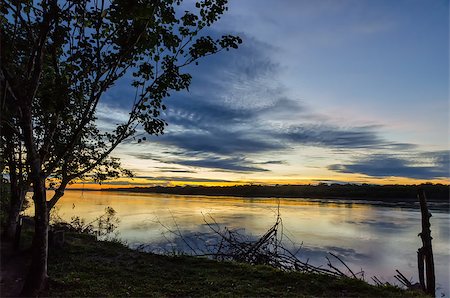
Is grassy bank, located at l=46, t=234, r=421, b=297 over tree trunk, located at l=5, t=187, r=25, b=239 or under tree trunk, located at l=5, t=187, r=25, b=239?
under

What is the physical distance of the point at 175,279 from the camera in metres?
12.3

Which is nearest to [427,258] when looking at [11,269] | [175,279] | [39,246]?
[175,279]

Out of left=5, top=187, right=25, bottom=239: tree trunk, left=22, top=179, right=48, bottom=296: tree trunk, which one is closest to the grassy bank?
left=22, top=179, right=48, bottom=296: tree trunk

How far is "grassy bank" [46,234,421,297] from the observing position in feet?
35.2

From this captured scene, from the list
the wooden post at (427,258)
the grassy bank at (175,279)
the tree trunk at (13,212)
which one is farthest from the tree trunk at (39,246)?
the wooden post at (427,258)

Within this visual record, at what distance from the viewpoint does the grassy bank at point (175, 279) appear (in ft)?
35.2

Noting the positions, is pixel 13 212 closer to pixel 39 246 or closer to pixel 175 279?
pixel 39 246

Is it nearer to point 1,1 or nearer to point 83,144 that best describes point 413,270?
point 83,144

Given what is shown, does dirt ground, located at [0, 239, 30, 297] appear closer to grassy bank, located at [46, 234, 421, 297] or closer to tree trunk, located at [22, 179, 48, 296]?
tree trunk, located at [22, 179, 48, 296]

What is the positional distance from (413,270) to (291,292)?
48.4 ft

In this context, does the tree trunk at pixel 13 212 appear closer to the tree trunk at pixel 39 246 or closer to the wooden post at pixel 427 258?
the tree trunk at pixel 39 246

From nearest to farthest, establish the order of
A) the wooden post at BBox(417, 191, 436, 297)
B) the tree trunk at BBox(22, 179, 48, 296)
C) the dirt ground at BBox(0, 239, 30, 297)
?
the tree trunk at BBox(22, 179, 48, 296), the dirt ground at BBox(0, 239, 30, 297), the wooden post at BBox(417, 191, 436, 297)

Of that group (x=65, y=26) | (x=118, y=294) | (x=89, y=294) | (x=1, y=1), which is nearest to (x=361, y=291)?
(x=118, y=294)

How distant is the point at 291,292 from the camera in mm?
10836
